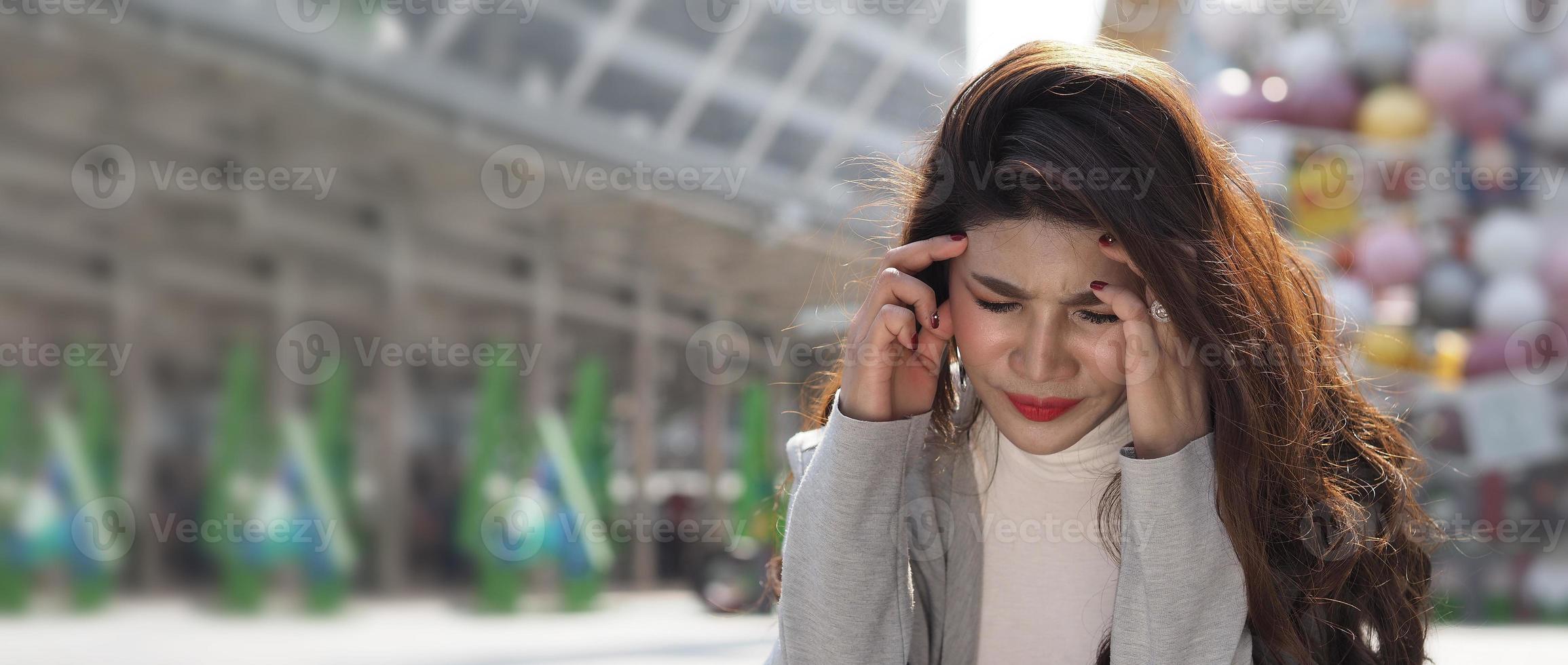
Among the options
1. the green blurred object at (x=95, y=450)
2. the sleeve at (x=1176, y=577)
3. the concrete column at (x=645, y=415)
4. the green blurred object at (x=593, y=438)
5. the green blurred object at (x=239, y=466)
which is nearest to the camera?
Result: the sleeve at (x=1176, y=577)

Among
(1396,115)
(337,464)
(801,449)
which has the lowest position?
(337,464)

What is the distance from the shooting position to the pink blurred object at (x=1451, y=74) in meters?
3.16

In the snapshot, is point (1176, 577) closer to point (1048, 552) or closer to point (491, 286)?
point (1048, 552)

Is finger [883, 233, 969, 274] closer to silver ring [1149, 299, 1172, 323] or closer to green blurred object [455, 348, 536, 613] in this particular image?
silver ring [1149, 299, 1172, 323]

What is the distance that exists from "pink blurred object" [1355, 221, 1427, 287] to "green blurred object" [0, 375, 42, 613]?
13.4ft

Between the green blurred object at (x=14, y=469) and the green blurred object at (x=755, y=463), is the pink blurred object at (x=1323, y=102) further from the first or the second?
the green blurred object at (x=14, y=469)

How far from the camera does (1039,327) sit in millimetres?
926

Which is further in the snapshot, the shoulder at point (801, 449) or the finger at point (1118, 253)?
the shoulder at point (801, 449)

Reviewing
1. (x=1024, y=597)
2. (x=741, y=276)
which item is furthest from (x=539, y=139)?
(x=1024, y=597)

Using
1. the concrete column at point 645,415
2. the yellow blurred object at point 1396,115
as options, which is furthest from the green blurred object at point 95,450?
the yellow blurred object at point 1396,115

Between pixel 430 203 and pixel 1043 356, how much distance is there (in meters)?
3.68

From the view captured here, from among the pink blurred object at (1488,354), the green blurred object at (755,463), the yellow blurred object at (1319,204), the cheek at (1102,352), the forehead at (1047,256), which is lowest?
the green blurred object at (755,463)

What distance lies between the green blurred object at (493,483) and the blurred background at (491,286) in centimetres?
2

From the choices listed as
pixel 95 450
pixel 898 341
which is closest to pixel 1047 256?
pixel 898 341
